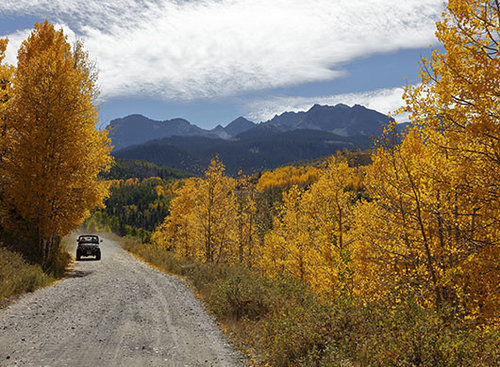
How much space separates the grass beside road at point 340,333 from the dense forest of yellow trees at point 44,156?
32.7ft

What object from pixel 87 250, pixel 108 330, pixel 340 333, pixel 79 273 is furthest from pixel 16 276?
pixel 87 250

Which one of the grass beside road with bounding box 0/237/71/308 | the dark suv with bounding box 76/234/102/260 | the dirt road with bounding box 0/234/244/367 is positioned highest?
the grass beside road with bounding box 0/237/71/308

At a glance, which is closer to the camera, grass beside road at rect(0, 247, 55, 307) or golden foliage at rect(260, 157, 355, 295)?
grass beside road at rect(0, 247, 55, 307)

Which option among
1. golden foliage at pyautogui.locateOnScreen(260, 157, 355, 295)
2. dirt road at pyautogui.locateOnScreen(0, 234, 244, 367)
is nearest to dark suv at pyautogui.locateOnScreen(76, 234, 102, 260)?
dirt road at pyautogui.locateOnScreen(0, 234, 244, 367)

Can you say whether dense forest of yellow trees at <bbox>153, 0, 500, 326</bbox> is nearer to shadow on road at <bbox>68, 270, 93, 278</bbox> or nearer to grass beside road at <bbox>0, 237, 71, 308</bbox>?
grass beside road at <bbox>0, 237, 71, 308</bbox>

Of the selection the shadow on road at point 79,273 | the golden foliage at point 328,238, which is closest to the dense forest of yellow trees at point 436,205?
the golden foliage at point 328,238

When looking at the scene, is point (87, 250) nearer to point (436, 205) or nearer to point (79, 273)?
point (79, 273)

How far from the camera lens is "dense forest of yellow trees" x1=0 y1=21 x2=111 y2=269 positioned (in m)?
15.3

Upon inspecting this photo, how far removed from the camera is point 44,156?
15500 mm

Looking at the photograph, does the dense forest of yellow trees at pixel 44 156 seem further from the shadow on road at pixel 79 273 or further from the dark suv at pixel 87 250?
the dark suv at pixel 87 250

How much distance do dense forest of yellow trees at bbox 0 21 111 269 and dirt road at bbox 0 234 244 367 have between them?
167 inches

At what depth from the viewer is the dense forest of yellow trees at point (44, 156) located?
15.3 metres

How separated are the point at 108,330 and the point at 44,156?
1056 centimetres

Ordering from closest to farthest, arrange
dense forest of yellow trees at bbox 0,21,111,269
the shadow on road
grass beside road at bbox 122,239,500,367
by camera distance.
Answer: grass beside road at bbox 122,239,500,367 < dense forest of yellow trees at bbox 0,21,111,269 < the shadow on road
